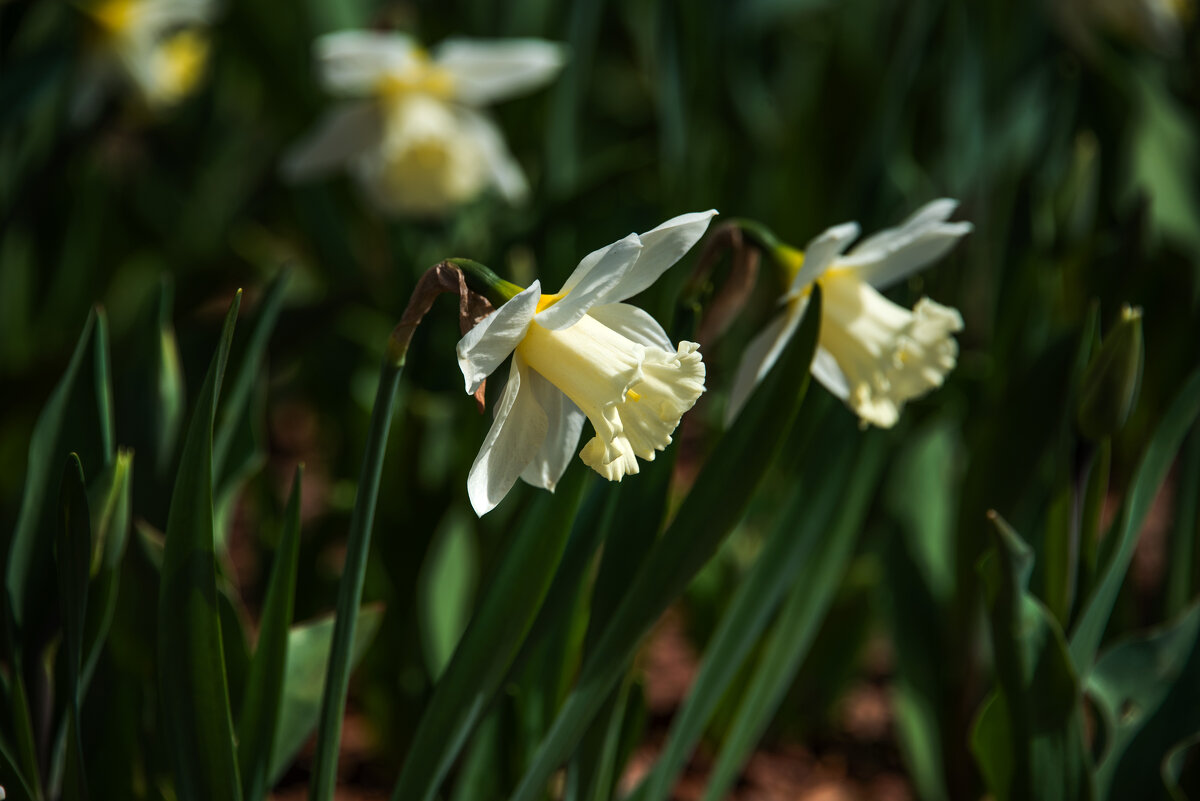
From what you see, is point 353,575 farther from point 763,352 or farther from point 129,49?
point 129,49

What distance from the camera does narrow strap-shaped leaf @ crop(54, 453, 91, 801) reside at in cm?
78

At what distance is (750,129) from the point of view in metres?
2.10

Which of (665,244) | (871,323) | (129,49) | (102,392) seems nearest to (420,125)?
(129,49)

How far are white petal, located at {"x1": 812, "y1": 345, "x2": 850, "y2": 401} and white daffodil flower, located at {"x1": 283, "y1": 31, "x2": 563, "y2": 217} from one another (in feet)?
3.33

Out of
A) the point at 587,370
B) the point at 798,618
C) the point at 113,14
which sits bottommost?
the point at 798,618

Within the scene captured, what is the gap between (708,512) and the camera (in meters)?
0.85

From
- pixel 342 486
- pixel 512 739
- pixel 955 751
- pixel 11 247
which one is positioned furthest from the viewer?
pixel 11 247

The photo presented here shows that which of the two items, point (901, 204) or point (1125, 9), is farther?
point (1125, 9)

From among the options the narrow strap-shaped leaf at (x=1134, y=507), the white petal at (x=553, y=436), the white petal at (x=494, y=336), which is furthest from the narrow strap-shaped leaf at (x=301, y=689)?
the narrow strap-shaped leaf at (x=1134, y=507)

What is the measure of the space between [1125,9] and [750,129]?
0.82 metres

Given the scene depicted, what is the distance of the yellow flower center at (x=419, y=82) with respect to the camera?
195 cm

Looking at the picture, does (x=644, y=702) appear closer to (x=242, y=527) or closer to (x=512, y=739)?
(x=512, y=739)

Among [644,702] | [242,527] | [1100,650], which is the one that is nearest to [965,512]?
[1100,650]

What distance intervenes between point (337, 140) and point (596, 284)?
152 centimetres
